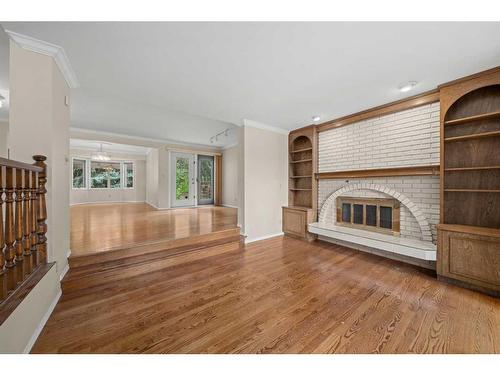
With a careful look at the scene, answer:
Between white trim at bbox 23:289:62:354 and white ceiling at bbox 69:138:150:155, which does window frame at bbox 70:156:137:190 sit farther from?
white trim at bbox 23:289:62:354

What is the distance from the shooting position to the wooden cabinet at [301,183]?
3881mm

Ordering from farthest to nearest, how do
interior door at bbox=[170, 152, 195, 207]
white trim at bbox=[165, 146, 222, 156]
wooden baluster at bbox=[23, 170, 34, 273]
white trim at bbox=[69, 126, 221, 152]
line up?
interior door at bbox=[170, 152, 195, 207]
white trim at bbox=[165, 146, 222, 156]
white trim at bbox=[69, 126, 221, 152]
wooden baluster at bbox=[23, 170, 34, 273]

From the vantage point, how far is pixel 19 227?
1404 millimetres

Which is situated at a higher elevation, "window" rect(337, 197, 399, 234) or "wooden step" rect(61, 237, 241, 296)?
"window" rect(337, 197, 399, 234)

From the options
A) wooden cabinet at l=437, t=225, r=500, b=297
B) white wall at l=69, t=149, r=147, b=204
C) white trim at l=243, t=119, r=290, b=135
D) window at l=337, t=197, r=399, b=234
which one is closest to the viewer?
wooden cabinet at l=437, t=225, r=500, b=297

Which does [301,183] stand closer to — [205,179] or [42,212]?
[42,212]

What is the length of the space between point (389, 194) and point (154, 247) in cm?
356

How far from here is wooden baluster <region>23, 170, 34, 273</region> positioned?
145cm

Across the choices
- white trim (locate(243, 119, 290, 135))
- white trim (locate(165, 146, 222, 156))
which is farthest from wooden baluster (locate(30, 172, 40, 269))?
white trim (locate(165, 146, 222, 156))

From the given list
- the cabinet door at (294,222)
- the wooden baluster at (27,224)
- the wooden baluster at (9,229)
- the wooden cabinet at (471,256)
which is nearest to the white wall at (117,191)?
the cabinet door at (294,222)

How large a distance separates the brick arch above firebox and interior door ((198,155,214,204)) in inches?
192

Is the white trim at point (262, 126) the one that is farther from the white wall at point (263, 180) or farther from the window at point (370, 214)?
the window at point (370, 214)

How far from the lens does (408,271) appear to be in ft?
8.31
